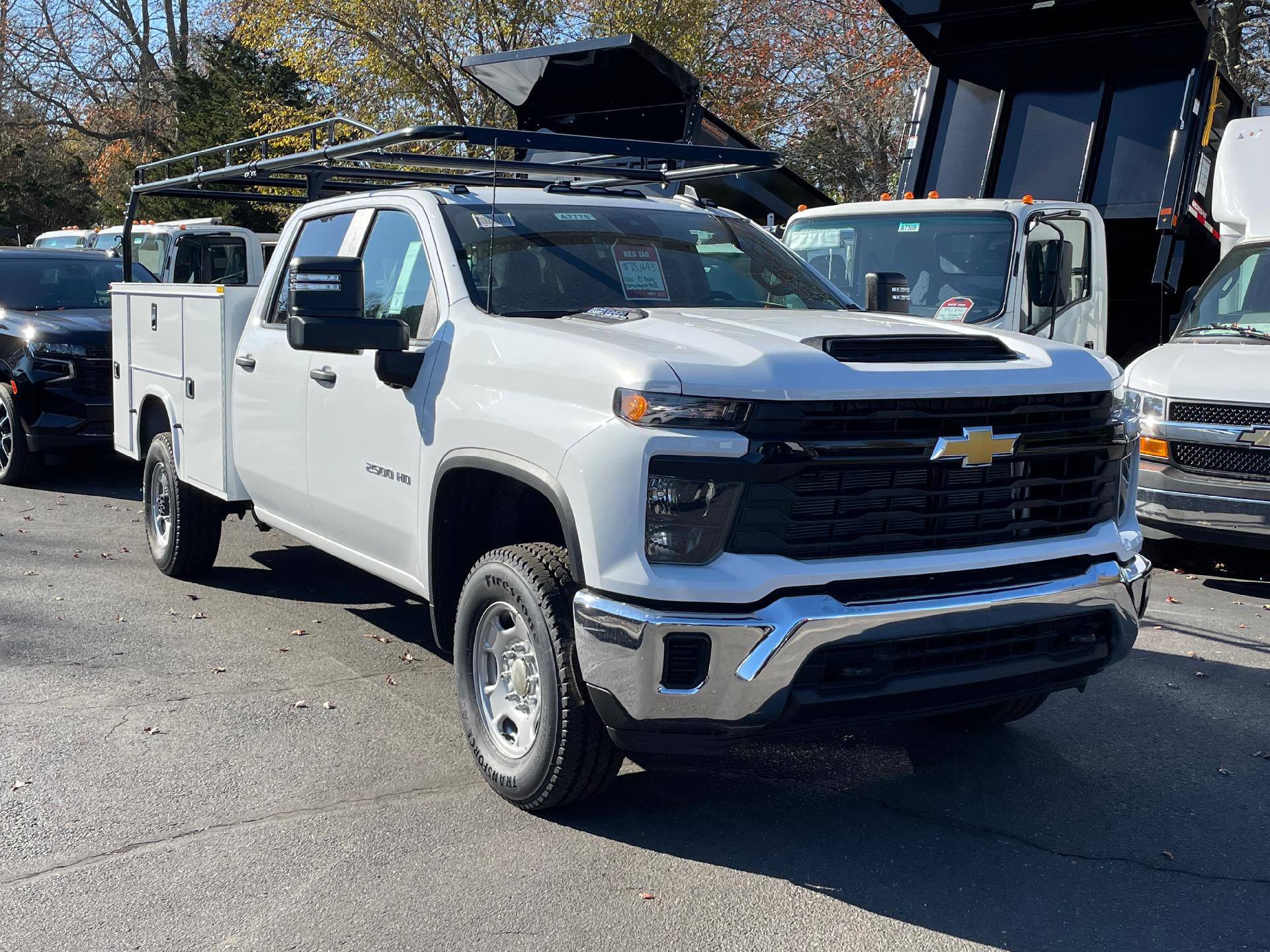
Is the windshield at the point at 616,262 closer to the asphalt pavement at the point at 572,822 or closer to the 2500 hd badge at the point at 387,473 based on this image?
the 2500 hd badge at the point at 387,473

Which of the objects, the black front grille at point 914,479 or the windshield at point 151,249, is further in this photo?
the windshield at point 151,249

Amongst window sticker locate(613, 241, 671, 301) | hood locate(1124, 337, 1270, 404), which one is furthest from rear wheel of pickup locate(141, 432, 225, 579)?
hood locate(1124, 337, 1270, 404)

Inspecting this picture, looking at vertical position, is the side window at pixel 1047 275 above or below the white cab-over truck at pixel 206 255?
above

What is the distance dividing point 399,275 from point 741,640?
2.41 m

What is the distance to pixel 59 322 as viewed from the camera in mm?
10711

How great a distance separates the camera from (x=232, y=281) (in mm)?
15477

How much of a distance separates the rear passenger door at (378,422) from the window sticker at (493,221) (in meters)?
0.19

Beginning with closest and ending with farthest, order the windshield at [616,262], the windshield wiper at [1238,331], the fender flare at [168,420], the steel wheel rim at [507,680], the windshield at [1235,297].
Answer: the steel wheel rim at [507,680] → the windshield at [616,262] → the fender flare at [168,420] → the windshield wiper at [1238,331] → the windshield at [1235,297]

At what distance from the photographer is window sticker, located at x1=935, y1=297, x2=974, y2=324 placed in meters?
8.69

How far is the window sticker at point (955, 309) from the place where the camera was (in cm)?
869

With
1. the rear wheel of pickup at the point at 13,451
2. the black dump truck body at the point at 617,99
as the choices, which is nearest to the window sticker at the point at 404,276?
the black dump truck body at the point at 617,99

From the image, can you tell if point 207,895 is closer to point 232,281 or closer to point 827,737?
point 827,737

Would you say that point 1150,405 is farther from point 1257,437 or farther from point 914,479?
point 914,479

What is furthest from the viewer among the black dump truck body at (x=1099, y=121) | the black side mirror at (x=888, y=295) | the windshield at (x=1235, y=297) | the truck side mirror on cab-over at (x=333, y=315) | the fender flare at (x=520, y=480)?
the black dump truck body at (x=1099, y=121)
